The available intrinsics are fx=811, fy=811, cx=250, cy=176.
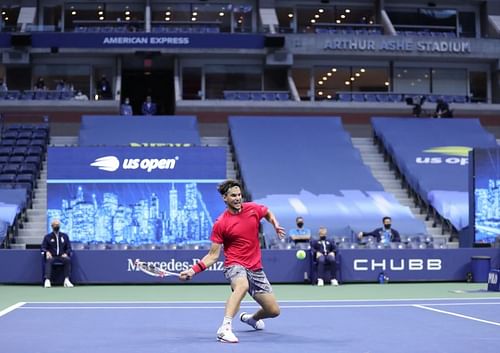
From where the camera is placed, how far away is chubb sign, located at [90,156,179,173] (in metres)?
25.6

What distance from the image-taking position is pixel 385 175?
33438 millimetres

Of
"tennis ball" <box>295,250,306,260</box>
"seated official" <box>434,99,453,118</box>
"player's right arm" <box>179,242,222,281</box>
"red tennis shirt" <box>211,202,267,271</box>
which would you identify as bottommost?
"tennis ball" <box>295,250,306,260</box>

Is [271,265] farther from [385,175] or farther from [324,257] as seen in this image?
[385,175]

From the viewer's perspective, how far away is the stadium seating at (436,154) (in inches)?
1147

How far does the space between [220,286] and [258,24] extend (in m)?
23.9

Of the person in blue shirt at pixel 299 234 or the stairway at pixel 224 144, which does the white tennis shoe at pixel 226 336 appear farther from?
the stairway at pixel 224 144

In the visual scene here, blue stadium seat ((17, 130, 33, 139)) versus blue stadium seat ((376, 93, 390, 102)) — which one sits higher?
blue stadium seat ((376, 93, 390, 102))

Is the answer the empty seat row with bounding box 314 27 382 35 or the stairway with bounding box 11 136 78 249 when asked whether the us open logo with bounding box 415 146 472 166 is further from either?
the stairway with bounding box 11 136 78 249

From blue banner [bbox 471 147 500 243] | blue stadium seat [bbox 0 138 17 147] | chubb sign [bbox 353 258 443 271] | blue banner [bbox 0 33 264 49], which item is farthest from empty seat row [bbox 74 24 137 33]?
chubb sign [bbox 353 258 443 271]

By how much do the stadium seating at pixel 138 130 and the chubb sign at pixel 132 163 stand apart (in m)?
6.57

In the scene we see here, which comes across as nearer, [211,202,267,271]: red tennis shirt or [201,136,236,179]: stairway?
[211,202,267,271]: red tennis shirt

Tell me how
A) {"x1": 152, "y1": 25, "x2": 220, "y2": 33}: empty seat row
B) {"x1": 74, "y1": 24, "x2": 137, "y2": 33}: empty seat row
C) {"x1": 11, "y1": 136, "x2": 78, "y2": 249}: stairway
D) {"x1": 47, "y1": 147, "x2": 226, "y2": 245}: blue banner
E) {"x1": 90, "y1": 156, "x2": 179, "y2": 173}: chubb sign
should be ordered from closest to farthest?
{"x1": 47, "y1": 147, "x2": 226, "y2": 245}: blue banner, {"x1": 90, "y1": 156, "x2": 179, "y2": 173}: chubb sign, {"x1": 11, "y1": 136, "x2": 78, "y2": 249}: stairway, {"x1": 74, "y1": 24, "x2": 137, "y2": 33}: empty seat row, {"x1": 152, "y1": 25, "x2": 220, "y2": 33}: empty seat row

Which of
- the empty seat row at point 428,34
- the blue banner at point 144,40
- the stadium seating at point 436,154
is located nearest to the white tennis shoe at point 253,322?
the stadium seating at point 436,154

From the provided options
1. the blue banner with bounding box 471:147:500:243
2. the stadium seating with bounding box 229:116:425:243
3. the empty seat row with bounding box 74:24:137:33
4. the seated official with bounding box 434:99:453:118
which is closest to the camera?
the blue banner with bounding box 471:147:500:243
